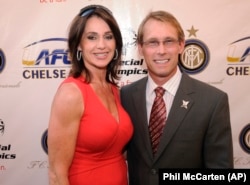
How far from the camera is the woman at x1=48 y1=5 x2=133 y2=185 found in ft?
4.46

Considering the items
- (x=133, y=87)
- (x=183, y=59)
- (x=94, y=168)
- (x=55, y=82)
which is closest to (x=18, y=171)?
(x=55, y=82)

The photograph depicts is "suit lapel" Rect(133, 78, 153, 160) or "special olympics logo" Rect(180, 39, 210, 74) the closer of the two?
"suit lapel" Rect(133, 78, 153, 160)

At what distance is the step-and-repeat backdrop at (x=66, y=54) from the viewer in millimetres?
2230

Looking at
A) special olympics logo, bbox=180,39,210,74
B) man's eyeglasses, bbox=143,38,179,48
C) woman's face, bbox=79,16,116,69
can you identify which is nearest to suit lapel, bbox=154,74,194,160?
man's eyeglasses, bbox=143,38,179,48

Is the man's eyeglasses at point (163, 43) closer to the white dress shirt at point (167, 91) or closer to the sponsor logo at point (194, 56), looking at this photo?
the white dress shirt at point (167, 91)

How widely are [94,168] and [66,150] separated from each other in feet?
0.64

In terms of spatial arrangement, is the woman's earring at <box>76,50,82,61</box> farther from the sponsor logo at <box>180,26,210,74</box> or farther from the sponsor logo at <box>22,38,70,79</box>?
the sponsor logo at <box>180,26,210,74</box>

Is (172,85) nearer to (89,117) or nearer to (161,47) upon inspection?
(161,47)

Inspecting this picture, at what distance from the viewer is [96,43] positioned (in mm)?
1486

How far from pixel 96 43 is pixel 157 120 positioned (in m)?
0.50

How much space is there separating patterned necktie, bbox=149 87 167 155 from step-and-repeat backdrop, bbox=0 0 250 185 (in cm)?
87

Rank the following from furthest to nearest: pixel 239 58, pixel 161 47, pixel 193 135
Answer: pixel 239 58 → pixel 161 47 → pixel 193 135

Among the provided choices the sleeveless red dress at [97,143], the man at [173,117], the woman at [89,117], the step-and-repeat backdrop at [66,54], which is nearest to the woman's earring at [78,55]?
the woman at [89,117]

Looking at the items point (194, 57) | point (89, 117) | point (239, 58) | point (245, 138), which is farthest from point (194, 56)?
point (89, 117)
